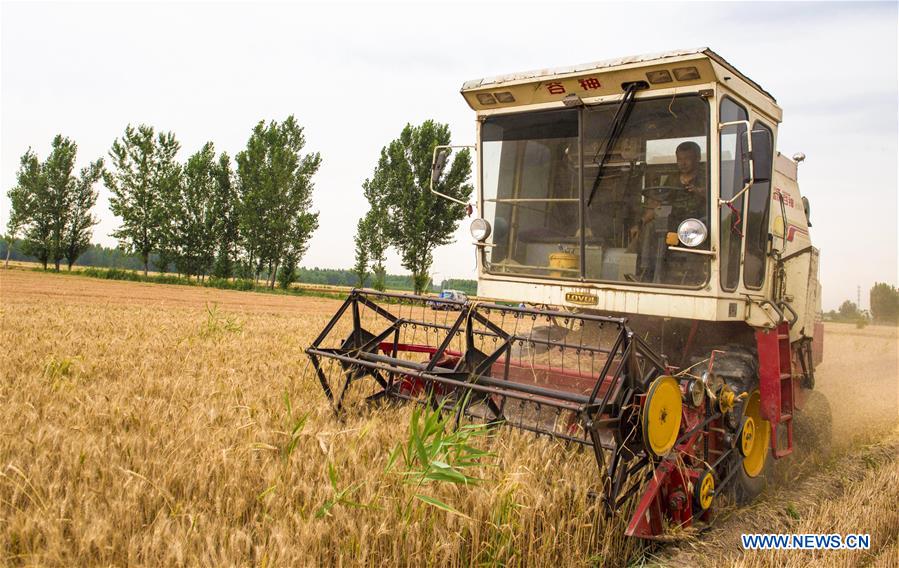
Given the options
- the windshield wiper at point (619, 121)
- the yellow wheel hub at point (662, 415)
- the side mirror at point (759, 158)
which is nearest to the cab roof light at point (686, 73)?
the windshield wiper at point (619, 121)

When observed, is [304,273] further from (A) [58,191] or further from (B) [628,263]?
(B) [628,263]

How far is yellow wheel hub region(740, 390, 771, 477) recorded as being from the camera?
13.4 ft

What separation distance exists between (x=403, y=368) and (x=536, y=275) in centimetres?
149

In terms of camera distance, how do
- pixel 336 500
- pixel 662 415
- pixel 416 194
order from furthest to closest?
pixel 416 194 → pixel 662 415 → pixel 336 500

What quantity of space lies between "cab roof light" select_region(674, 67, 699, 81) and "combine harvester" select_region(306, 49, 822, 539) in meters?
0.01

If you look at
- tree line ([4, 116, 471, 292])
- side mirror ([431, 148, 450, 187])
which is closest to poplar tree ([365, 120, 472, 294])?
tree line ([4, 116, 471, 292])

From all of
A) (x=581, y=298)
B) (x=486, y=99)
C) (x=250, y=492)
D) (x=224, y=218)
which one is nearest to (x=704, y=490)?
(x=581, y=298)

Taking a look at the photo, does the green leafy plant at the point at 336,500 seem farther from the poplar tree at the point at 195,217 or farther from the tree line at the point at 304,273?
the poplar tree at the point at 195,217

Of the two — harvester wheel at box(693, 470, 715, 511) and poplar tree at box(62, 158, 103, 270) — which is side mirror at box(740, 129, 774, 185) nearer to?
harvester wheel at box(693, 470, 715, 511)

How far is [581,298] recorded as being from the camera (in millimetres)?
4520

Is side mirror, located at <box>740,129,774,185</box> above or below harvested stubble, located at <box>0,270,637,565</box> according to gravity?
above

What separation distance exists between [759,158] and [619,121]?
934mm

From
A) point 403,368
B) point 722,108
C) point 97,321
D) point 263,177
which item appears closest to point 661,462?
point 403,368

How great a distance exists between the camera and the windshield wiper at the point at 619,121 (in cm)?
432
